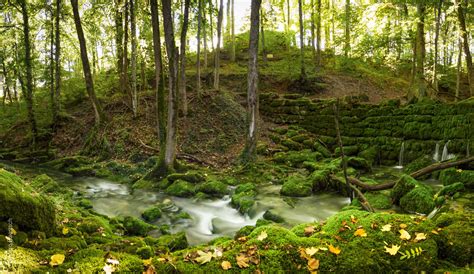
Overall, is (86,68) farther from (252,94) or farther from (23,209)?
(23,209)

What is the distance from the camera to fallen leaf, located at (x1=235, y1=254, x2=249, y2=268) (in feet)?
8.99

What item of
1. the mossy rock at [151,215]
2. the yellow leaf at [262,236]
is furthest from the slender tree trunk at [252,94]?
the yellow leaf at [262,236]

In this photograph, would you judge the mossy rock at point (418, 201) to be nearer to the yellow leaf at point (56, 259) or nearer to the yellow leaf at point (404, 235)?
the yellow leaf at point (404, 235)

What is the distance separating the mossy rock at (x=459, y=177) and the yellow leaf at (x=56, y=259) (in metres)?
7.32

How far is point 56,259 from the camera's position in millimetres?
2662

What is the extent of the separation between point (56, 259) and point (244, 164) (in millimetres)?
9189

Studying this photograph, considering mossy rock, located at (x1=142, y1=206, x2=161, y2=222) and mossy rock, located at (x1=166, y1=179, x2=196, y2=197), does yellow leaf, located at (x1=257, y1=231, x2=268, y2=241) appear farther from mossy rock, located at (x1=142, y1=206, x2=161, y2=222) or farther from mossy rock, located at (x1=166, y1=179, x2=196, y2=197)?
mossy rock, located at (x1=166, y1=179, x2=196, y2=197)

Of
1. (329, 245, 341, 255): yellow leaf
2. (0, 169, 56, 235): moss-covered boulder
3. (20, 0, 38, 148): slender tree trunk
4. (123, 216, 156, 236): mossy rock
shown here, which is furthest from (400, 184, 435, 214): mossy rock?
(20, 0, 38, 148): slender tree trunk

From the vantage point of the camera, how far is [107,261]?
2.68m

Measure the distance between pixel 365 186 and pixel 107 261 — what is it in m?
6.14

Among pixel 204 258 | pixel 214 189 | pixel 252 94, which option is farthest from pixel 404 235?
pixel 252 94

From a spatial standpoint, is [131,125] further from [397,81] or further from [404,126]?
[397,81]

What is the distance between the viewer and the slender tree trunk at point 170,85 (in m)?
9.98

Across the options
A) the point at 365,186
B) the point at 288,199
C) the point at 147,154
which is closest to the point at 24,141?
the point at 147,154
